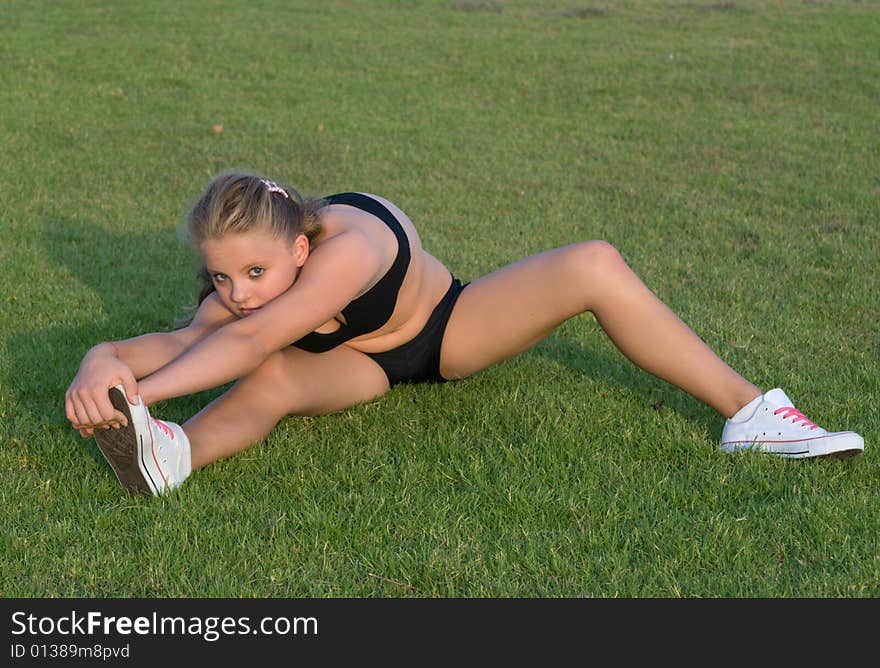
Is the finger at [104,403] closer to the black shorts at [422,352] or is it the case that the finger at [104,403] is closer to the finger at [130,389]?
the finger at [130,389]

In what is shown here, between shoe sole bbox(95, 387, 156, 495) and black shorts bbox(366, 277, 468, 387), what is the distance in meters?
1.16

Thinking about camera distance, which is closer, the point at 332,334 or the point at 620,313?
the point at 620,313

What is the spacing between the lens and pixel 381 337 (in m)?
4.46

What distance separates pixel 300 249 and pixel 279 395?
2.11 feet

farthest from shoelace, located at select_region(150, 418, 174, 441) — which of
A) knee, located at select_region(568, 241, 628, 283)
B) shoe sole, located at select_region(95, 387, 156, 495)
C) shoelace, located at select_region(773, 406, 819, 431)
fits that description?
shoelace, located at select_region(773, 406, 819, 431)

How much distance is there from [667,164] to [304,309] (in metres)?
7.59

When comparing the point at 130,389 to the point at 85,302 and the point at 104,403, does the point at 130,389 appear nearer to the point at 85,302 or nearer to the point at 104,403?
the point at 104,403

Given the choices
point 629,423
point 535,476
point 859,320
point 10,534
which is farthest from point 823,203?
point 10,534

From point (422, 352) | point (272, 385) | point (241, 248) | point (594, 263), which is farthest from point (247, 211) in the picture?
point (594, 263)

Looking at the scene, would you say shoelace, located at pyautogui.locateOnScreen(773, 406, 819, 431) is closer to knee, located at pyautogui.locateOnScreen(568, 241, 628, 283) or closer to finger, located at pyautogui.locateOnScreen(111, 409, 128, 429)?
knee, located at pyautogui.locateOnScreen(568, 241, 628, 283)

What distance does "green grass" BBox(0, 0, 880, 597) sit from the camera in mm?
3396

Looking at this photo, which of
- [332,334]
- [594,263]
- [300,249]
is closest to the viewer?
[300,249]

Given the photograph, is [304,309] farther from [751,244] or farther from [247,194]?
[751,244]

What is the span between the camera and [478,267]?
7.14 metres
